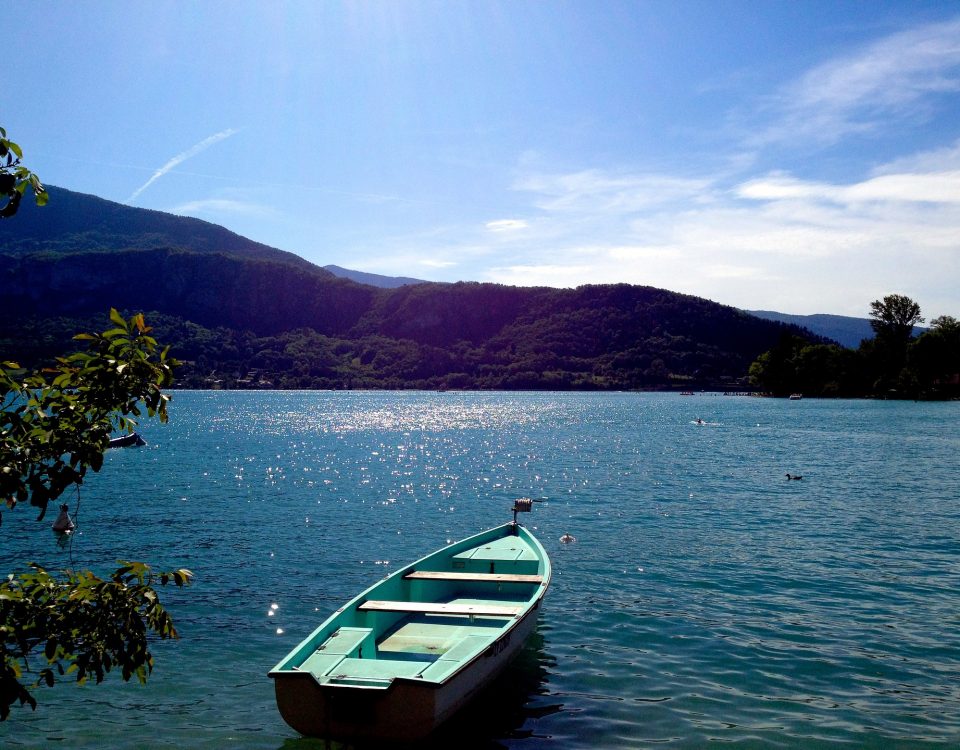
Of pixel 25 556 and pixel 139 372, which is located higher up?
pixel 139 372

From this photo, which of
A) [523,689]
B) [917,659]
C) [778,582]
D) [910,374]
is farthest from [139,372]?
[910,374]

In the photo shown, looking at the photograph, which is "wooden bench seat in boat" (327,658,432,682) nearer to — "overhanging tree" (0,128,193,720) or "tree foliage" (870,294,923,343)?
"overhanging tree" (0,128,193,720)

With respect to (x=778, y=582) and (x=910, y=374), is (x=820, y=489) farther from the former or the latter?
(x=910, y=374)

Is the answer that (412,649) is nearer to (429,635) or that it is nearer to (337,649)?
(429,635)

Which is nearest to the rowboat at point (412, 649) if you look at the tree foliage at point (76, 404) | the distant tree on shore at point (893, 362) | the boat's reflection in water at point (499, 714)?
the boat's reflection in water at point (499, 714)

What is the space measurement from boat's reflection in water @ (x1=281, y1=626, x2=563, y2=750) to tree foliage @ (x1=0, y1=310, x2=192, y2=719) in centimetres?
695

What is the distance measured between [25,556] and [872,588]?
99.3 feet

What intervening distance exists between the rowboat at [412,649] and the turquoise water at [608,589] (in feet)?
4.17

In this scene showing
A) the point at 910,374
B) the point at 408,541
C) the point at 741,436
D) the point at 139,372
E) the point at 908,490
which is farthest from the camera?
the point at 910,374

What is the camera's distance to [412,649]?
1411cm

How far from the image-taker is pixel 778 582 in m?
22.4

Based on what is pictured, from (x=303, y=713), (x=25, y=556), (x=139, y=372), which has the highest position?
(x=139, y=372)

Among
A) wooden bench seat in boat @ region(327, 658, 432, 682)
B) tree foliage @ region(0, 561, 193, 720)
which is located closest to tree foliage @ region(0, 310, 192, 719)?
tree foliage @ region(0, 561, 193, 720)

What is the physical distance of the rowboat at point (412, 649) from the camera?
35.4 ft
